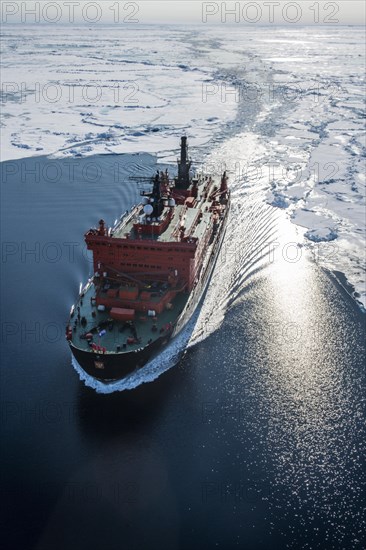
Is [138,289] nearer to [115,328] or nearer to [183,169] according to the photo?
[115,328]

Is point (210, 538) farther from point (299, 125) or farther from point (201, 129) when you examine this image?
point (299, 125)

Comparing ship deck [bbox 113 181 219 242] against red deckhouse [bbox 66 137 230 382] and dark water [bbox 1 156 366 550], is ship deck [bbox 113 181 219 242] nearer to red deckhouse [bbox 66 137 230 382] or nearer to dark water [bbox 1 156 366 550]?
red deckhouse [bbox 66 137 230 382]

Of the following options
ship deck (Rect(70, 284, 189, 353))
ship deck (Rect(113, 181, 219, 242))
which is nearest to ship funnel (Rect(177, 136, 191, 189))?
ship deck (Rect(113, 181, 219, 242))

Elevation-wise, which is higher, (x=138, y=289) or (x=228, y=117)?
(x=228, y=117)

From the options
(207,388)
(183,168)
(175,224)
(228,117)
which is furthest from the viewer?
(228,117)

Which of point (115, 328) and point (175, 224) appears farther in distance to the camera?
point (175, 224)

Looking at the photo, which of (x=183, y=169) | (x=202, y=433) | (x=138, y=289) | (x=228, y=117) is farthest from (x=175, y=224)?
(x=228, y=117)

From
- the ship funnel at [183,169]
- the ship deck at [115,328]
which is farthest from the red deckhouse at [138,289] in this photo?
the ship funnel at [183,169]

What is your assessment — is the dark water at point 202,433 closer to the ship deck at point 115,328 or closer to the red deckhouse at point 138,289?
the red deckhouse at point 138,289
